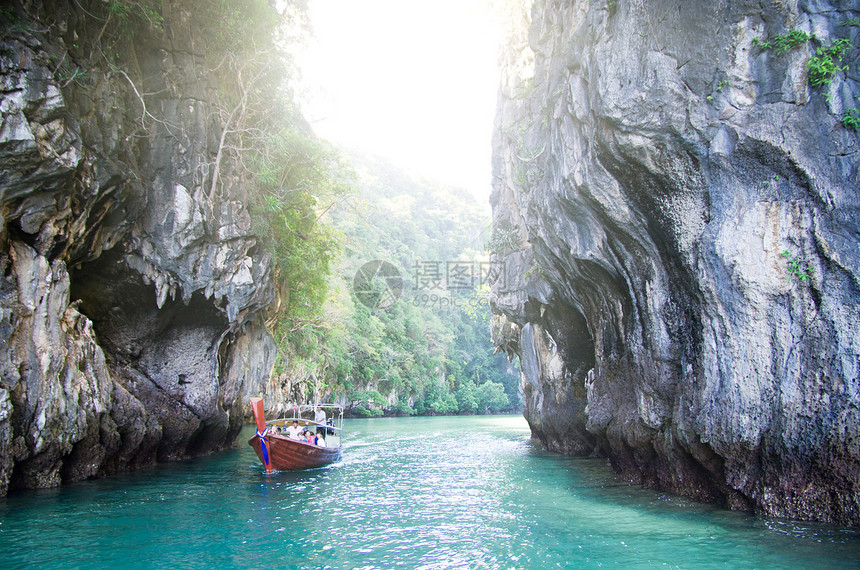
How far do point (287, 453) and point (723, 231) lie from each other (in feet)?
34.7

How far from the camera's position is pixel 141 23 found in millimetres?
12031

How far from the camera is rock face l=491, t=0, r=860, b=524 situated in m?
6.59

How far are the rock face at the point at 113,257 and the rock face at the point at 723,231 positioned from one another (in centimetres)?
884

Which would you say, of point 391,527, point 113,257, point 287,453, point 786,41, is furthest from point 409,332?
point 786,41

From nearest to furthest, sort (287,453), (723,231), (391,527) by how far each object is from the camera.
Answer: (723,231), (391,527), (287,453)

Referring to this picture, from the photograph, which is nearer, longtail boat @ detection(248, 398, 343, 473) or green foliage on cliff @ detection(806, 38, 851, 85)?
green foliage on cliff @ detection(806, 38, 851, 85)

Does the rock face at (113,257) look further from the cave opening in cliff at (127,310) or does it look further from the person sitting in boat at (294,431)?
the person sitting in boat at (294,431)

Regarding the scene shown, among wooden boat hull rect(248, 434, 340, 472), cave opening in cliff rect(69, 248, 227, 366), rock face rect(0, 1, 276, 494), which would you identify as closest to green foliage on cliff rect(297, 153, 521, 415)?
rock face rect(0, 1, 276, 494)

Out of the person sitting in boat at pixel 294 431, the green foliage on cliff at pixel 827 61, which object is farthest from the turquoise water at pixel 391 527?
the green foliage on cliff at pixel 827 61

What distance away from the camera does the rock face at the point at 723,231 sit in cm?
659

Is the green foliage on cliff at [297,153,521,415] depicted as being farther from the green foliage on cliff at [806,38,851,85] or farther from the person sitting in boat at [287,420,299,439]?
the green foliage on cliff at [806,38,851,85]

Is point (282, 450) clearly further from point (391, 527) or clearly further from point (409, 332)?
point (409, 332)

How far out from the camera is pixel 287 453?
41.1 feet

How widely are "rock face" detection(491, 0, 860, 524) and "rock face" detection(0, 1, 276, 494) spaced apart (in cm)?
884
